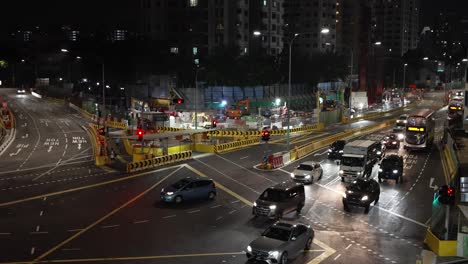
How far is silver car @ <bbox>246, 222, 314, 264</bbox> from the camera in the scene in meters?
19.0

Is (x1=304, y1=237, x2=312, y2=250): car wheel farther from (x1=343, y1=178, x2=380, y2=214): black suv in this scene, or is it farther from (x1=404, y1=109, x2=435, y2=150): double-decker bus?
(x1=404, y1=109, x2=435, y2=150): double-decker bus

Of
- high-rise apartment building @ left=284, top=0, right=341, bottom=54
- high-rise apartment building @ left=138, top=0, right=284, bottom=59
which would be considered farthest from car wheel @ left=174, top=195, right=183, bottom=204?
high-rise apartment building @ left=284, top=0, right=341, bottom=54

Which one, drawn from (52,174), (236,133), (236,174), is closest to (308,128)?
(236,133)

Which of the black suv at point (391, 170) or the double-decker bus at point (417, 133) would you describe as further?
the double-decker bus at point (417, 133)

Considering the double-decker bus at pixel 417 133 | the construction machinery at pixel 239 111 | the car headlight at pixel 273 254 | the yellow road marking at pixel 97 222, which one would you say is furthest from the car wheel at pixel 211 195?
the construction machinery at pixel 239 111

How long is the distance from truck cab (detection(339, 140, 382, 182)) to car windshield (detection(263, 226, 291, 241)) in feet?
54.6

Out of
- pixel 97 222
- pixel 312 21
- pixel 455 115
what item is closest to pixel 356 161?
pixel 97 222

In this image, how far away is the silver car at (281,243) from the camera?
62.5 feet

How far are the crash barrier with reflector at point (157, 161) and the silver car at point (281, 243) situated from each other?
809 inches

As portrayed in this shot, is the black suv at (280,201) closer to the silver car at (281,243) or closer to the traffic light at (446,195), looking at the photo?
the silver car at (281,243)

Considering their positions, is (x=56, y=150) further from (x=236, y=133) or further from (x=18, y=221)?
(x=18, y=221)

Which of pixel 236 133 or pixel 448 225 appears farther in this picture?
pixel 236 133

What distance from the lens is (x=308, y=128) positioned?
69062mm

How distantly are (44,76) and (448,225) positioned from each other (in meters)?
150
